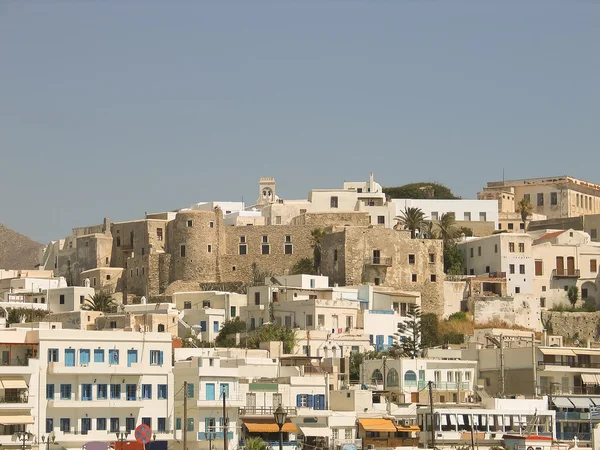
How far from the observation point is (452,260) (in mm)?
95062

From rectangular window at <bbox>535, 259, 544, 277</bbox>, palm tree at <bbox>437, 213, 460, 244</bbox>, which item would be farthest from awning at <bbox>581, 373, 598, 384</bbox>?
palm tree at <bbox>437, 213, 460, 244</bbox>

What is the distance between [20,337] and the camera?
173 feet

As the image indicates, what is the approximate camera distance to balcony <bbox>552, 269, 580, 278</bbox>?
91.4 metres

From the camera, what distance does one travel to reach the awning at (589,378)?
66750 millimetres

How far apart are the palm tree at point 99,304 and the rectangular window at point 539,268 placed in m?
27.0

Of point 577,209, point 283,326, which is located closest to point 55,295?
point 283,326

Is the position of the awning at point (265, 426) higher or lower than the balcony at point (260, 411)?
lower

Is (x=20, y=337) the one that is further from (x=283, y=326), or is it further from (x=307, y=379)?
(x=283, y=326)

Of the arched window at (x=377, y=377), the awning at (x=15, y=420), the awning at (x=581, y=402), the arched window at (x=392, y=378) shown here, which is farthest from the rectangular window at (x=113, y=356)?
the awning at (x=581, y=402)

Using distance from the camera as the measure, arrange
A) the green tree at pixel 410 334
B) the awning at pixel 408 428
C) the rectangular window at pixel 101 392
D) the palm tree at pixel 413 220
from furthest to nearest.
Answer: the palm tree at pixel 413 220
the green tree at pixel 410 334
the awning at pixel 408 428
the rectangular window at pixel 101 392

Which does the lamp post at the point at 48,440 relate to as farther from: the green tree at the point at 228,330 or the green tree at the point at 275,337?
the green tree at the point at 228,330

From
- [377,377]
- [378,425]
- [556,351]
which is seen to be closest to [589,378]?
[556,351]

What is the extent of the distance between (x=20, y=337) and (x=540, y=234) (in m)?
53.9

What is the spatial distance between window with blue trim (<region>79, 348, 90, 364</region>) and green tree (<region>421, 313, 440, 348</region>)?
1192 inches
